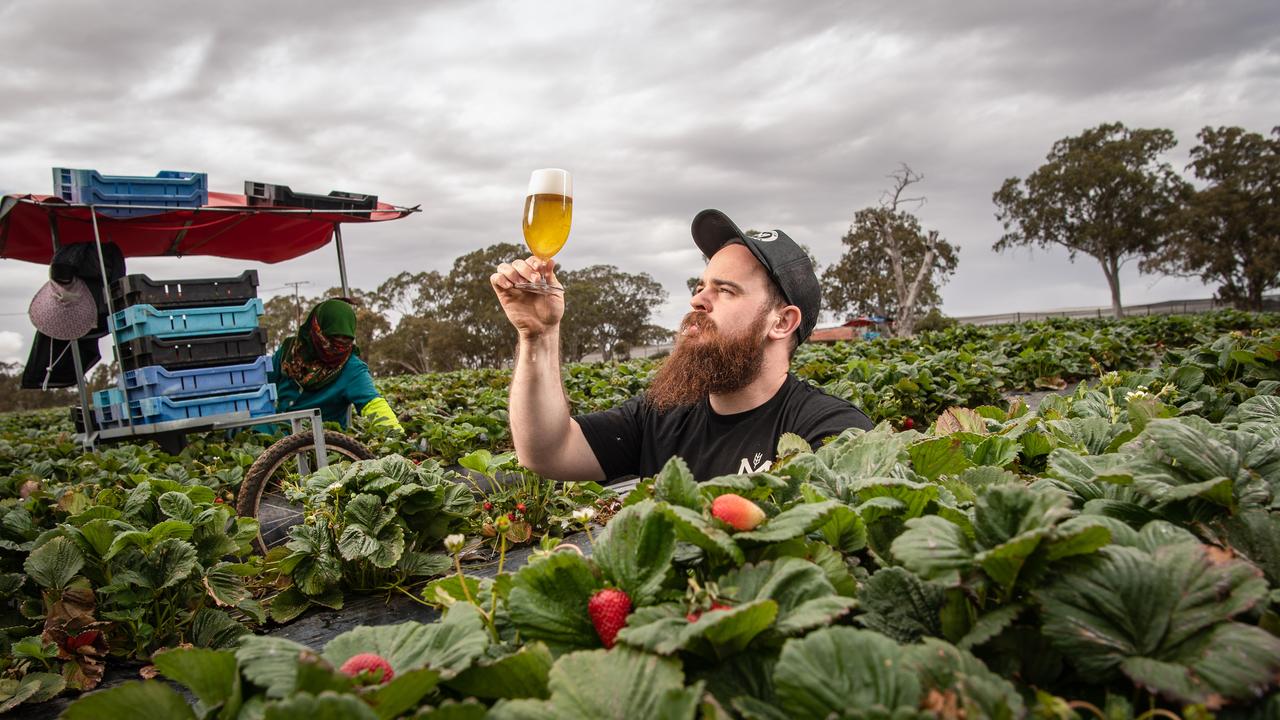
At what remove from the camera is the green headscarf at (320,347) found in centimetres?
562

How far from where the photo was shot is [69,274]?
527cm

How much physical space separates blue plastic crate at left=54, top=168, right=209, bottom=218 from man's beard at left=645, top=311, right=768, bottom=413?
3.91 m

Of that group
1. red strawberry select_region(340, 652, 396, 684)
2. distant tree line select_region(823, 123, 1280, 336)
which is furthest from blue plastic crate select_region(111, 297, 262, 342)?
distant tree line select_region(823, 123, 1280, 336)

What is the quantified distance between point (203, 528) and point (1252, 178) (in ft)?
178

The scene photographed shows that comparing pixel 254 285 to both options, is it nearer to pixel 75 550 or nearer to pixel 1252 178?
pixel 75 550

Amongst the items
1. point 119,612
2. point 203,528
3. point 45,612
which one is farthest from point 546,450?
point 45,612

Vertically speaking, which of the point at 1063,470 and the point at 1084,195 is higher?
the point at 1084,195

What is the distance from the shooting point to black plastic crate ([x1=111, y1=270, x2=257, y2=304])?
4691mm

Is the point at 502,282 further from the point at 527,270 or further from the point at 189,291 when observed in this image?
the point at 189,291

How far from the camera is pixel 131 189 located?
16.5ft

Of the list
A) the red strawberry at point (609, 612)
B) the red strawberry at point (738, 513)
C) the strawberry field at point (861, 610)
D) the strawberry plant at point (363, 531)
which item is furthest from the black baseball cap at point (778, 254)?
the red strawberry at point (609, 612)

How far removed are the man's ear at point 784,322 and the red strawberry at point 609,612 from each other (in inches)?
99.7

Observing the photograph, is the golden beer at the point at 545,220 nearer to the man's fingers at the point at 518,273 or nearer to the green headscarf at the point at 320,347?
the man's fingers at the point at 518,273

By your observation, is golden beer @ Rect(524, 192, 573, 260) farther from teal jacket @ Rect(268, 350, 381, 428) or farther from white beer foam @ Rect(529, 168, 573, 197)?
teal jacket @ Rect(268, 350, 381, 428)
